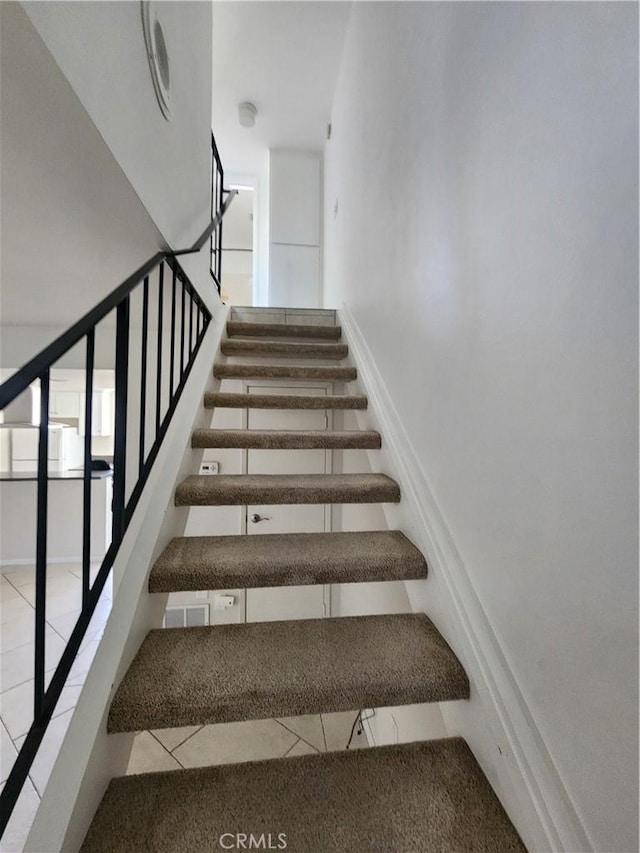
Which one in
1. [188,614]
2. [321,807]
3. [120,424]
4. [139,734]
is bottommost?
[139,734]

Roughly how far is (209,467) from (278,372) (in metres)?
1.21

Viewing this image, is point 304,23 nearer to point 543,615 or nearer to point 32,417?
point 543,615

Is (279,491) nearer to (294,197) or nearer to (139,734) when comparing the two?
(139,734)

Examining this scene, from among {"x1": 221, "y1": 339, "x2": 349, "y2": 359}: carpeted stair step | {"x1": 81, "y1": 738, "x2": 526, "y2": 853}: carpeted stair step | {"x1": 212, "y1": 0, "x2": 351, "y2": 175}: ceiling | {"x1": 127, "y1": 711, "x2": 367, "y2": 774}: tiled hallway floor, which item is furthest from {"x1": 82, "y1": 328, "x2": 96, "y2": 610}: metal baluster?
{"x1": 212, "y1": 0, "x2": 351, "y2": 175}: ceiling

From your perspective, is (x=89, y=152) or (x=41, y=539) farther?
(x=89, y=152)

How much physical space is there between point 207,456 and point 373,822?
8.18 ft

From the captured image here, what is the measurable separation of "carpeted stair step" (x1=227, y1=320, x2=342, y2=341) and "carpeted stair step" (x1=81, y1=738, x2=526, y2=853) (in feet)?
7.41

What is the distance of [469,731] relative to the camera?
2.86 feet

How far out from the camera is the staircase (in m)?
0.70

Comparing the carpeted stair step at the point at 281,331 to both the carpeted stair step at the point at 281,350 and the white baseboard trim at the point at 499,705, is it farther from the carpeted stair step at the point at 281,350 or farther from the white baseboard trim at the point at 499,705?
the white baseboard trim at the point at 499,705

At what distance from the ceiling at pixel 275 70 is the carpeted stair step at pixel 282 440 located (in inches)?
128

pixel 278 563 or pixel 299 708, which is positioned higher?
pixel 278 563

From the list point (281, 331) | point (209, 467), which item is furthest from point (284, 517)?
point (281, 331)

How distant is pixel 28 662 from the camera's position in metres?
2.35
